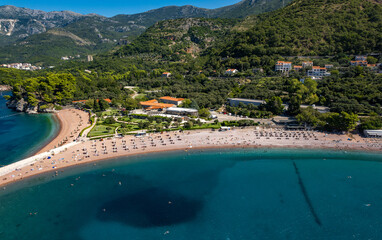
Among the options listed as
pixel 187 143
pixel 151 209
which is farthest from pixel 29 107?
pixel 151 209

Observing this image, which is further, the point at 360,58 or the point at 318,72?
the point at 360,58

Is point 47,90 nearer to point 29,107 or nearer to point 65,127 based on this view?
point 29,107

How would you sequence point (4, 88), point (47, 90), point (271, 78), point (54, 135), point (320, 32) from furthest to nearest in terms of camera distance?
point (4, 88) < point (320, 32) < point (271, 78) < point (47, 90) < point (54, 135)

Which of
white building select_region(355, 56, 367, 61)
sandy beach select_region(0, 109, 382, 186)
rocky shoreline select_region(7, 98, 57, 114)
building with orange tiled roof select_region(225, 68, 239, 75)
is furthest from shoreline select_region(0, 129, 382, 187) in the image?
white building select_region(355, 56, 367, 61)

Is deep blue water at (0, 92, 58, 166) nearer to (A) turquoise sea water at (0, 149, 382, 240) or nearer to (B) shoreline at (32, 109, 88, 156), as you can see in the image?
(B) shoreline at (32, 109, 88, 156)

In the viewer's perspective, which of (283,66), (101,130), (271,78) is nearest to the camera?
(101,130)

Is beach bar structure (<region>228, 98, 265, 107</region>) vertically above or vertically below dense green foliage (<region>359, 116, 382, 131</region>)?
above

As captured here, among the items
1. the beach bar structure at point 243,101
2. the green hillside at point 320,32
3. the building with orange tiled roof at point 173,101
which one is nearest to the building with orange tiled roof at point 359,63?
the green hillside at point 320,32
